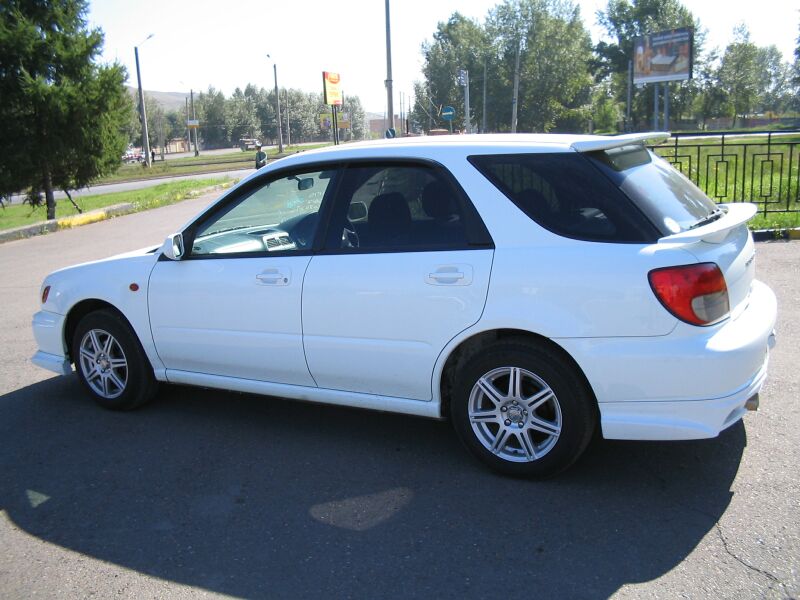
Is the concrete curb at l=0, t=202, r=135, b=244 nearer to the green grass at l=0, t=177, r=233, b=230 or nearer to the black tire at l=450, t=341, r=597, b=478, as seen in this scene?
the green grass at l=0, t=177, r=233, b=230

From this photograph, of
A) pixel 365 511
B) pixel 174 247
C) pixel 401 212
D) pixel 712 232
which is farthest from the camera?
pixel 174 247

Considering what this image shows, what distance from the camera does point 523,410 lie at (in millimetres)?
3752

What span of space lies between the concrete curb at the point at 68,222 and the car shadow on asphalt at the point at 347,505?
12.7 m

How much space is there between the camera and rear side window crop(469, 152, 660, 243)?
11.6 feet

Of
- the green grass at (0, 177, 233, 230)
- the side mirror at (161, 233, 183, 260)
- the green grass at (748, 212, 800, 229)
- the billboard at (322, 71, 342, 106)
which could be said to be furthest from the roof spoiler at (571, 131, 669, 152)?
the billboard at (322, 71, 342, 106)

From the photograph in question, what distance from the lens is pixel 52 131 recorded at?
59.8ft

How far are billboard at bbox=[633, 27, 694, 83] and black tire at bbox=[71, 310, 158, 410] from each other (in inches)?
2061

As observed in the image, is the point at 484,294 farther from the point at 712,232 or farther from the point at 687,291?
the point at 712,232

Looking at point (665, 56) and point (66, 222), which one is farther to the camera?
point (665, 56)

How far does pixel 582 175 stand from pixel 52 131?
58.6 feet

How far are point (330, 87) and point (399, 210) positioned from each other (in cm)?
4984

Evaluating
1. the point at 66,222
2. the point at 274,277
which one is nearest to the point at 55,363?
the point at 274,277

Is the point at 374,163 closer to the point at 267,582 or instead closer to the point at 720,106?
the point at 267,582

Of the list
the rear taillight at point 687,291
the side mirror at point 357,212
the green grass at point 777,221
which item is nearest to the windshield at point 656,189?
the rear taillight at point 687,291
